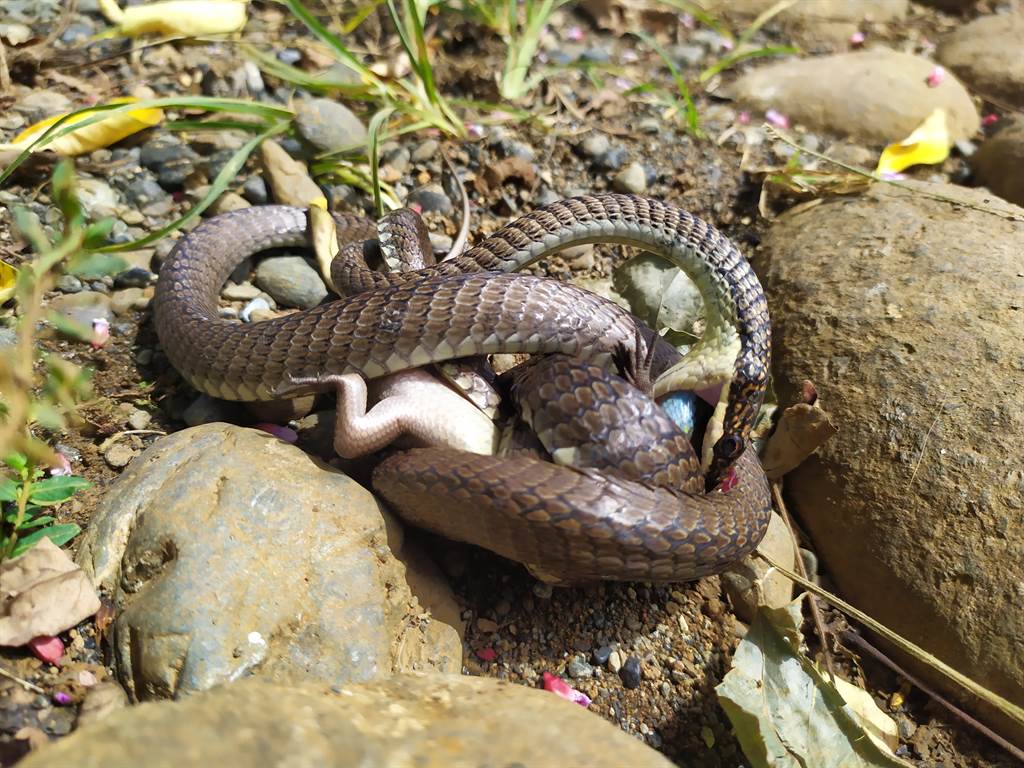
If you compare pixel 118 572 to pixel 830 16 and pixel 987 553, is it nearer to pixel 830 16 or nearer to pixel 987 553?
pixel 987 553

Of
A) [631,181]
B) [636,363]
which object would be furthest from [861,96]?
[636,363]

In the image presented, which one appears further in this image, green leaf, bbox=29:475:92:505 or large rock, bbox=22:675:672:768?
green leaf, bbox=29:475:92:505

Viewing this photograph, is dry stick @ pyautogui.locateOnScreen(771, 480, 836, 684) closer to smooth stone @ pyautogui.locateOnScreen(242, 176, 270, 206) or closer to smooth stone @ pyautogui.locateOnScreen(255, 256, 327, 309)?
smooth stone @ pyautogui.locateOnScreen(255, 256, 327, 309)

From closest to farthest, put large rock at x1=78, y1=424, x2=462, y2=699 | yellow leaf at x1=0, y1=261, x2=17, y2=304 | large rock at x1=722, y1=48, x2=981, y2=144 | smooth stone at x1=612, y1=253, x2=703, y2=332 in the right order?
1. large rock at x1=78, y1=424, x2=462, y2=699
2. yellow leaf at x1=0, y1=261, x2=17, y2=304
3. smooth stone at x1=612, y1=253, x2=703, y2=332
4. large rock at x1=722, y1=48, x2=981, y2=144

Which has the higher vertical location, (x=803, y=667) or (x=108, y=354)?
(x=108, y=354)

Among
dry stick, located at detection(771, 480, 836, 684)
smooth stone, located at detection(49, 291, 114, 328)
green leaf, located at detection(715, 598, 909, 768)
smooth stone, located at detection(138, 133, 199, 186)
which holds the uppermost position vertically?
smooth stone, located at detection(138, 133, 199, 186)

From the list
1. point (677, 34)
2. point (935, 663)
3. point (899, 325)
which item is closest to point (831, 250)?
point (899, 325)

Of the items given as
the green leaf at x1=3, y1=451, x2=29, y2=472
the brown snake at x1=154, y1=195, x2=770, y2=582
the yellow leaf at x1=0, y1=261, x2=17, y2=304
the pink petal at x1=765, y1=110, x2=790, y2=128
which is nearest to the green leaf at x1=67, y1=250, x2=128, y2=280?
the green leaf at x1=3, y1=451, x2=29, y2=472
